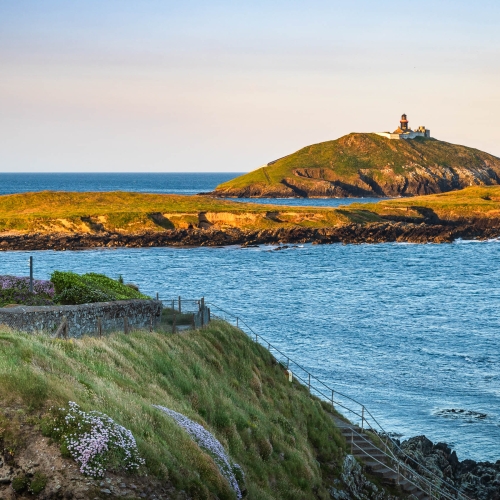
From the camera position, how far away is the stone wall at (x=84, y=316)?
20109mm

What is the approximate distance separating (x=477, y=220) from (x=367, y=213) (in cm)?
2092

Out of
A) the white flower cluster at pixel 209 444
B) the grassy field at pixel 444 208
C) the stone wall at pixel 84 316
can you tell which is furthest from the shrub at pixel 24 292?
the grassy field at pixel 444 208

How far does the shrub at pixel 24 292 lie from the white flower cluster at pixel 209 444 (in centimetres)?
1050

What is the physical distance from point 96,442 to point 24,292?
1468 cm

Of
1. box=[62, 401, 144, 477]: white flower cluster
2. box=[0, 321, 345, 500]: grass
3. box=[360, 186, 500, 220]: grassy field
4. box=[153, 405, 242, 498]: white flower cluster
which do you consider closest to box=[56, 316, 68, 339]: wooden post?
box=[0, 321, 345, 500]: grass

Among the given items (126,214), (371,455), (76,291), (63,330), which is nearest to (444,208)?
(126,214)

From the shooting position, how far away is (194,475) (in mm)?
13523

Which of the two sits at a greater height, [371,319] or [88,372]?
[88,372]

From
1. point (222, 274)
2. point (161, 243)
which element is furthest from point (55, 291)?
point (161, 243)

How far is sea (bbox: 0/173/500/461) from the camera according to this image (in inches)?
1406

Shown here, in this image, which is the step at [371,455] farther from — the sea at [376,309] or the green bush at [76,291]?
the green bush at [76,291]

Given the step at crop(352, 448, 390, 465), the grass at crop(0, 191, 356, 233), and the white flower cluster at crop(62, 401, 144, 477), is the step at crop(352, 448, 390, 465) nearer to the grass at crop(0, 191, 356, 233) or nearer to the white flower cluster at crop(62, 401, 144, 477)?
the white flower cluster at crop(62, 401, 144, 477)

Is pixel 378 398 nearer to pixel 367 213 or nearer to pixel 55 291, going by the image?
pixel 55 291

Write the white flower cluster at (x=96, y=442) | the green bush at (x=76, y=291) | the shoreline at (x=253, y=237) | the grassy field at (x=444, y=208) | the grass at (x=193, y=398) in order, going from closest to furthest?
the white flower cluster at (x=96, y=442) → the grass at (x=193, y=398) → the green bush at (x=76, y=291) → the shoreline at (x=253, y=237) → the grassy field at (x=444, y=208)
